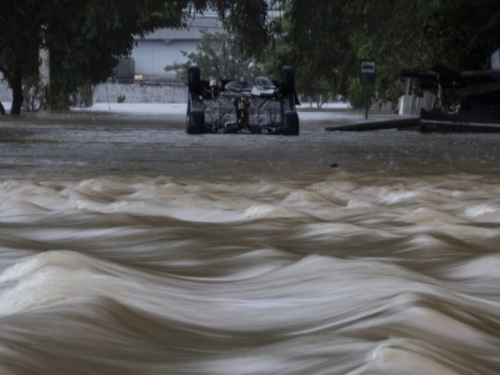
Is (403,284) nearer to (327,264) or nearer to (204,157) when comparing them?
(327,264)

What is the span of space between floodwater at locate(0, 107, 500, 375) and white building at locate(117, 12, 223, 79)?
93930mm

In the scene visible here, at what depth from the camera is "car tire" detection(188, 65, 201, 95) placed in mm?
18375

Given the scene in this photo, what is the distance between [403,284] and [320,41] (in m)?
23.8

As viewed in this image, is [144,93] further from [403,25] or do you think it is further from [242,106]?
[242,106]

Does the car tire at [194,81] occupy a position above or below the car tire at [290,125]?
above

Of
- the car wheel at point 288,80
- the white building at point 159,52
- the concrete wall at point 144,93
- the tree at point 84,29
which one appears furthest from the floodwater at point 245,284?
the white building at point 159,52

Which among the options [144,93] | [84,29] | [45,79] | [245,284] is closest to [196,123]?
[84,29]

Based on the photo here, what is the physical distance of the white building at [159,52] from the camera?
331ft

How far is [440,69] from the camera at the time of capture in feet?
64.6

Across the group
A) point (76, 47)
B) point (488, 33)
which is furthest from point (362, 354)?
point (76, 47)

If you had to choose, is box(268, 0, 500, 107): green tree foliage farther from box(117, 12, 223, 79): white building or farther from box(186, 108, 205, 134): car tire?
box(117, 12, 223, 79): white building

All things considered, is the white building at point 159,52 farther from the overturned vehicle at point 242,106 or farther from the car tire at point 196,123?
the car tire at point 196,123

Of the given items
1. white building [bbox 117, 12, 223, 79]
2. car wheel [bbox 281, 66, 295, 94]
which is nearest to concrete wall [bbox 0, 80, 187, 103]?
white building [bbox 117, 12, 223, 79]

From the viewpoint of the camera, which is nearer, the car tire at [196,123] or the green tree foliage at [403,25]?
the car tire at [196,123]
